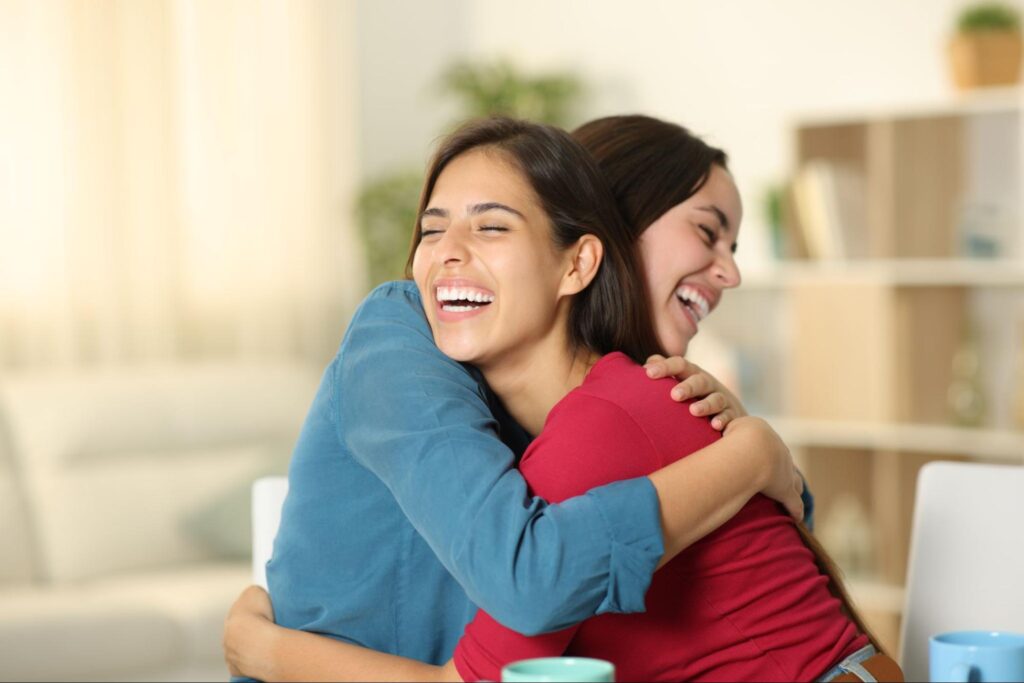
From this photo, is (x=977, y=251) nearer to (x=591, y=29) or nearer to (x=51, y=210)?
(x=591, y=29)

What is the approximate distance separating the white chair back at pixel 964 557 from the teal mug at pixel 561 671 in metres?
0.83

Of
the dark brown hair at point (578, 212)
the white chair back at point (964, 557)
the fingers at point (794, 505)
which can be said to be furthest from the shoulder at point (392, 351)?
the white chair back at point (964, 557)

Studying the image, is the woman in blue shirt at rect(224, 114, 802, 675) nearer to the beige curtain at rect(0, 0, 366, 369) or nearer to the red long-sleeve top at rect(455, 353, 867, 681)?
the red long-sleeve top at rect(455, 353, 867, 681)

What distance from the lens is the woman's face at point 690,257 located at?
5.54 feet

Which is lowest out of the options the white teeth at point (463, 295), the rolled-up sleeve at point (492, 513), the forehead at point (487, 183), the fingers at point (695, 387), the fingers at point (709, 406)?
the rolled-up sleeve at point (492, 513)

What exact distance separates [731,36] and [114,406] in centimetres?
236

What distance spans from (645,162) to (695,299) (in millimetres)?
208

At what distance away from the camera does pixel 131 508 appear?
3.82 meters

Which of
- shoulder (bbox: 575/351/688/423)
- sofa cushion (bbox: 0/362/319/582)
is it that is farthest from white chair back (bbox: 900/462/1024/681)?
sofa cushion (bbox: 0/362/319/582)

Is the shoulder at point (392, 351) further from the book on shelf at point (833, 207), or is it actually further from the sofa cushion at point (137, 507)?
the book on shelf at point (833, 207)

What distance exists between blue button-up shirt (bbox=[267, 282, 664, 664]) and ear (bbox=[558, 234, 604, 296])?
0.50 feet

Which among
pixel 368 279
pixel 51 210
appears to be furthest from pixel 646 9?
pixel 51 210

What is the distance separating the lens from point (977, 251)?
380cm

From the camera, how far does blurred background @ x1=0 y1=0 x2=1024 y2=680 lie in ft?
12.1
